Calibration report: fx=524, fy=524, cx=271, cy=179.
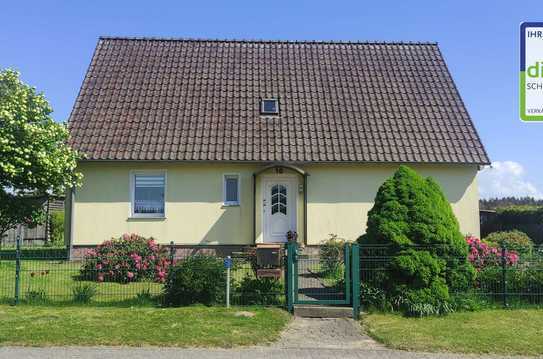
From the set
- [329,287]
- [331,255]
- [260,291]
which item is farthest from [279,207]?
[260,291]

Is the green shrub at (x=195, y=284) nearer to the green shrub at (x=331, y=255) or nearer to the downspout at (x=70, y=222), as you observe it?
the green shrub at (x=331, y=255)

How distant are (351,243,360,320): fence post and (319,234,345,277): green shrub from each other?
6.17 feet

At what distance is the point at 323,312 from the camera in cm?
929

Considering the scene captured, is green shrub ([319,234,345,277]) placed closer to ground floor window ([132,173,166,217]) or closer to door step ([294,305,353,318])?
door step ([294,305,353,318])

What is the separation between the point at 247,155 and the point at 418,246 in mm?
7348

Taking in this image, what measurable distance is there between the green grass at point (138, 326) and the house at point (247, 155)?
6358mm

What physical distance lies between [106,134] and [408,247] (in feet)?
34.2

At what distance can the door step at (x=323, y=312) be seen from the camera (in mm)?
9250

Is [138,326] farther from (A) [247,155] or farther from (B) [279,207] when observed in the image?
(B) [279,207]

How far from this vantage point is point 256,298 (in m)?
9.77

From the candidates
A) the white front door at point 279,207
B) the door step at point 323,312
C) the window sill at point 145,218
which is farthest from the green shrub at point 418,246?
the window sill at point 145,218

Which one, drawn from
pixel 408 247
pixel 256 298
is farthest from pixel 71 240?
pixel 408 247

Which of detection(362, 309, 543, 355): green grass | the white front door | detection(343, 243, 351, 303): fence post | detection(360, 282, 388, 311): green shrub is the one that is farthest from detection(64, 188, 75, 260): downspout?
detection(362, 309, 543, 355): green grass

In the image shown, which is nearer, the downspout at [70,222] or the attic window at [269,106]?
the downspout at [70,222]
